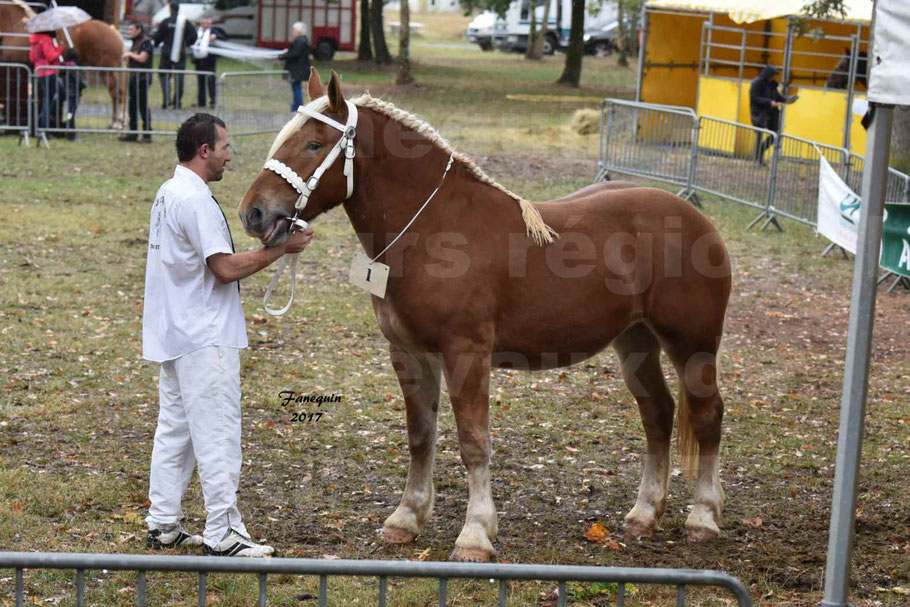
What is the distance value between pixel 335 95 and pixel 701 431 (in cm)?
265

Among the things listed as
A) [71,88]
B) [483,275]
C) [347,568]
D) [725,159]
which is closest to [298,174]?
[483,275]

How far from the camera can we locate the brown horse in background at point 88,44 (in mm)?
19344

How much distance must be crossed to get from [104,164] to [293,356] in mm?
9467

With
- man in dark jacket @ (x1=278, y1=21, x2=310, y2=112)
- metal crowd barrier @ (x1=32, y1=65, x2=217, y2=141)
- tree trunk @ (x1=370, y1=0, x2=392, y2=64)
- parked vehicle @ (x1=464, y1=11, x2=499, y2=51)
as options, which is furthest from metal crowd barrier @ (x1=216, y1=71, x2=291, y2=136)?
parked vehicle @ (x1=464, y1=11, x2=499, y2=51)

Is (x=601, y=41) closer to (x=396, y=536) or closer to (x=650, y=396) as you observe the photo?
(x=650, y=396)

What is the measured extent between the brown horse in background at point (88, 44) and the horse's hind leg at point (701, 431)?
15.8 m

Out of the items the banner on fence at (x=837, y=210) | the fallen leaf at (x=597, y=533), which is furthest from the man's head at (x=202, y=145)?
the banner on fence at (x=837, y=210)

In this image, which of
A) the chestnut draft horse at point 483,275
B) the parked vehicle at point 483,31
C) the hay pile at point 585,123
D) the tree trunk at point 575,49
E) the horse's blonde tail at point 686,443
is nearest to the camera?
the chestnut draft horse at point 483,275

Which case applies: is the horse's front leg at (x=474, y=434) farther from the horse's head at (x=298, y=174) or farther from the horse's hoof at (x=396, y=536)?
the horse's head at (x=298, y=174)

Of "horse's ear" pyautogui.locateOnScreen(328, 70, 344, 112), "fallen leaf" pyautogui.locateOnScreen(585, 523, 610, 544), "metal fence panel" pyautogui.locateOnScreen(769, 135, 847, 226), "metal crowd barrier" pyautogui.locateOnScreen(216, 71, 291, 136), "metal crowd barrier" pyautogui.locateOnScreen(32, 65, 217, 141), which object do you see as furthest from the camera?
"metal crowd barrier" pyautogui.locateOnScreen(216, 71, 291, 136)

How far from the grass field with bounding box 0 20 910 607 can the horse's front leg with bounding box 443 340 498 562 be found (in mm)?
201

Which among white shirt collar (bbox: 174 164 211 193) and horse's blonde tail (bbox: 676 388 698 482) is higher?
white shirt collar (bbox: 174 164 211 193)

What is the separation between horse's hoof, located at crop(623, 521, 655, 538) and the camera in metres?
5.75

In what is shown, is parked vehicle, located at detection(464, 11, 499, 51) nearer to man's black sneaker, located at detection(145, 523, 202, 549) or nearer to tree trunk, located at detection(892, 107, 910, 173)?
tree trunk, located at detection(892, 107, 910, 173)
